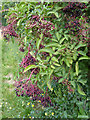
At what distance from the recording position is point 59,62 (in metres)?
2.67

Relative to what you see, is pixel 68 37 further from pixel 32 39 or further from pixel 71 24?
pixel 32 39

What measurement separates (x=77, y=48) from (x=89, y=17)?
22.9 inches

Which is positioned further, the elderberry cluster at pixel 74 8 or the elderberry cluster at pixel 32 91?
the elderberry cluster at pixel 32 91

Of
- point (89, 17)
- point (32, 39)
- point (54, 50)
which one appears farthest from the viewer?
point (32, 39)

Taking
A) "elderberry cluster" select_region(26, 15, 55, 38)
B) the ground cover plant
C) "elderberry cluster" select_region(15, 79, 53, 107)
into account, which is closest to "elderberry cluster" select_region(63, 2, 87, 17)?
the ground cover plant

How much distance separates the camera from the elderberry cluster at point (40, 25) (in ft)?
8.26

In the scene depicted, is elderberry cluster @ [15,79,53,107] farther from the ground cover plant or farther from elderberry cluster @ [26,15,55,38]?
elderberry cluster @ [26,15,55,38]

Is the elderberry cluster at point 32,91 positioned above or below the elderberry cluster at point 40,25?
below

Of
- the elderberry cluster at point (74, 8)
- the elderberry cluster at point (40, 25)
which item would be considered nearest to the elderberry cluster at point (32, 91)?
the elderberry cluster at point (40, 25)

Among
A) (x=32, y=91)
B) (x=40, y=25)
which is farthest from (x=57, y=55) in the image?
(x=32, y=91)

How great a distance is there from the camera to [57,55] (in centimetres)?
263

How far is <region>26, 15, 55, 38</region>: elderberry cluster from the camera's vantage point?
2.52m

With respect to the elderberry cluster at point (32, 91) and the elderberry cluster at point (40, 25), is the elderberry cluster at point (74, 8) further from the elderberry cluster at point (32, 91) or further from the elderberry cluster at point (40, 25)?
the elderberry cluster at point (32, 91)

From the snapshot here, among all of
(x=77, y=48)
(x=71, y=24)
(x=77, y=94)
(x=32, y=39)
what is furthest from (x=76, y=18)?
(x=77, y=94)
